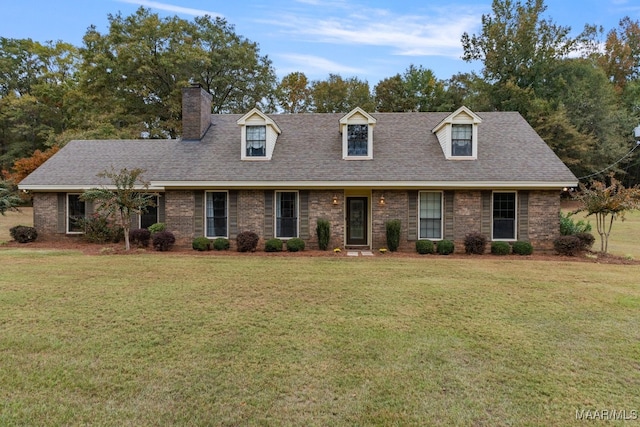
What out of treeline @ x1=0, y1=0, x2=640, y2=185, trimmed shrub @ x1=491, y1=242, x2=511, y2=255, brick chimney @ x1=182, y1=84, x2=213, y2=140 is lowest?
trimmed shrub @ x1=491, y1=242, x2=511, y2=255

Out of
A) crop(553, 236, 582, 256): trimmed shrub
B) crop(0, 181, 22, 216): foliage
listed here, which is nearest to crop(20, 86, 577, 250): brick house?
crop(553, 236, 582, 256): trimmed shrub

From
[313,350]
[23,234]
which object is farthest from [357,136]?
[23,234]

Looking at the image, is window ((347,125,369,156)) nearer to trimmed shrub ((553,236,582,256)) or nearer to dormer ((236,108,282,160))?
dormer ((236,108,282,160))

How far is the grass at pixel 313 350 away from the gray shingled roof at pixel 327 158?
5420 millimetres

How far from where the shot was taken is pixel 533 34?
30047 millimetres

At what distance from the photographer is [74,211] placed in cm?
1523

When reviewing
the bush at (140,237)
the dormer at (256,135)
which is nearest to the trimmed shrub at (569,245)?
the dormer at (256,135)

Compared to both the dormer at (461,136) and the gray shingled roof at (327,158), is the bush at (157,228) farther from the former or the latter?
the dormer at (461,136)

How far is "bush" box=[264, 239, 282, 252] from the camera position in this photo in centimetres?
1258

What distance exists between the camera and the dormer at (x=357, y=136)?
544 inches

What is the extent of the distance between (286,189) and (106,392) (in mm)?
10012

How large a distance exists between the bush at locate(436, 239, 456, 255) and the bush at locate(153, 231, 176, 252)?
9.40 metres

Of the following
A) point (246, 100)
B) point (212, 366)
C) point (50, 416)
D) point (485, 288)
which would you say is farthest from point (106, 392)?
point (246, 100)

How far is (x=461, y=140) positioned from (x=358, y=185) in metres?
4.63
